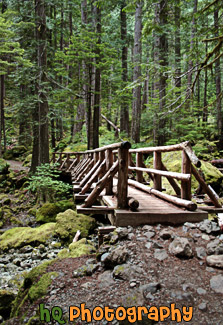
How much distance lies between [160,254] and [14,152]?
69.5 feet

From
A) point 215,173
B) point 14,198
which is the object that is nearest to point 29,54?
point 14,198

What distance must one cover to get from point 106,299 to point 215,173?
7.42 m

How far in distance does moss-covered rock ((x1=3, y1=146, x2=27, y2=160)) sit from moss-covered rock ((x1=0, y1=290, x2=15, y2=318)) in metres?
18.8

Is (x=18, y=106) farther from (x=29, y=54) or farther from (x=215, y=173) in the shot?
(x=215, y=173)

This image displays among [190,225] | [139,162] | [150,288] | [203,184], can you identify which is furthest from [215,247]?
[139,162]

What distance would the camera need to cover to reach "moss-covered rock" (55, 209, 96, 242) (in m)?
6.33

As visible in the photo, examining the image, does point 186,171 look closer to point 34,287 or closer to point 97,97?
point 34,287

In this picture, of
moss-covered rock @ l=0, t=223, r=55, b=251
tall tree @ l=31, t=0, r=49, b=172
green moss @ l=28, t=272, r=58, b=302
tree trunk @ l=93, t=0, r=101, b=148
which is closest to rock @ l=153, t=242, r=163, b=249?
green moss @ l=28, t=272, r=58, b=302

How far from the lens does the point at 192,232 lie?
383 cm

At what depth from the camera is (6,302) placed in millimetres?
4184

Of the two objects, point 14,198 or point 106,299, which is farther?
point 14,198

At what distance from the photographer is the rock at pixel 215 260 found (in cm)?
299

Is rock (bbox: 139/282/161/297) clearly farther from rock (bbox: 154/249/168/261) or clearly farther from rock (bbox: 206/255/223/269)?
rock (bbox: 206/255/223/269)

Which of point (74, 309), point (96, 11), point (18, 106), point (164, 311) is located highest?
point (96, 11)
